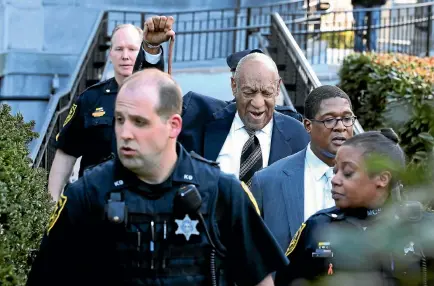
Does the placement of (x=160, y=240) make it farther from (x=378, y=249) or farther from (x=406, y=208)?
(x=378, y=249)

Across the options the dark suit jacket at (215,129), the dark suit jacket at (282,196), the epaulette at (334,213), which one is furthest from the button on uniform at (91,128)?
the epaulette at (334,213)

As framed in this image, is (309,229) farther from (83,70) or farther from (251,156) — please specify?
(83,70)

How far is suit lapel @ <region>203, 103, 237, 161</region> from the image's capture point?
6.13 meters

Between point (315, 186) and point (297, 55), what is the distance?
6.84 m

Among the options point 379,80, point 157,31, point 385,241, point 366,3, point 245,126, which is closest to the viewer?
point 385,241

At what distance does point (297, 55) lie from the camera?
40.8ft

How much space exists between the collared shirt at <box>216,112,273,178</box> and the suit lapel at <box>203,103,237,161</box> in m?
0.04

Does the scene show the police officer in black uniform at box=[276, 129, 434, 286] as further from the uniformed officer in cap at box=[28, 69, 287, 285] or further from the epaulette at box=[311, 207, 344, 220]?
the epaulette at box=[311, 207, 344, 220]

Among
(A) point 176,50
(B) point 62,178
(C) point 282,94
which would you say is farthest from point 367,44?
(B) point 62,178

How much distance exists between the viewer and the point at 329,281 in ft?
7.43

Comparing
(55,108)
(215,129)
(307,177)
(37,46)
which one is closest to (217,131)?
(215,129)

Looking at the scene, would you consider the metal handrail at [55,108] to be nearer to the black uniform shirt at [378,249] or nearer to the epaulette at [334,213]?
the epaulette at [334,213]

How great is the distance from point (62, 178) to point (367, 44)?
1239 cm

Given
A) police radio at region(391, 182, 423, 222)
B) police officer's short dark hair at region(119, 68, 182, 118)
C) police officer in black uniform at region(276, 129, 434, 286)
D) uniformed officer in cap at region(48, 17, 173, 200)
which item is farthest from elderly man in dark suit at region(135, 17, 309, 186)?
police radio at region(391, 182, 423, 222)
